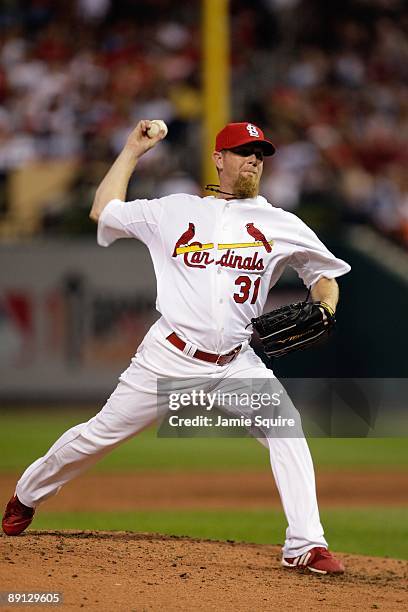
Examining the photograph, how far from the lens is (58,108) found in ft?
48.9

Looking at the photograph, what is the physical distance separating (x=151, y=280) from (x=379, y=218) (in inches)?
119

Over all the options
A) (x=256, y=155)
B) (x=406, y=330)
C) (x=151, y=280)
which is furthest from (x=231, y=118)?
(x=256, y=155)

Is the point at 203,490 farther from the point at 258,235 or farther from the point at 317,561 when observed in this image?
the point at 258,235

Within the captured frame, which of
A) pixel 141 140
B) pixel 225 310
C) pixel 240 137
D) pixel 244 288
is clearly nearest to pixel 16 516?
pixel 225 310

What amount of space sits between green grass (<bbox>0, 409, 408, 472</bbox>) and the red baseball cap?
219 inches

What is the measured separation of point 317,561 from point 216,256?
56.6 inches

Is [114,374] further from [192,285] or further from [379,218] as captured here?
[192,285]

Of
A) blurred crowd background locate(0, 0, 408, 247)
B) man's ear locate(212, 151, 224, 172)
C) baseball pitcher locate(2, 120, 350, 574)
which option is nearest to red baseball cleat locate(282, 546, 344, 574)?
baseball pitcher locate(2, 120, 350, 574)

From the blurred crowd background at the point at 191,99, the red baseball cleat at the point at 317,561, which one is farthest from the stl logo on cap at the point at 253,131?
the blurred crowd background at the point at 191,99

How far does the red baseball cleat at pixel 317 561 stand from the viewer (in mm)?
5258

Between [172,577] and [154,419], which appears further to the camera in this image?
[154,419]

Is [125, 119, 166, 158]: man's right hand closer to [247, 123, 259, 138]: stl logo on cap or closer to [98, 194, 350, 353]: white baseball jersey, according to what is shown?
[98, 194, 350, 353]: white baseball jersey

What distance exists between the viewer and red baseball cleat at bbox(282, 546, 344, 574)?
5.26 meters

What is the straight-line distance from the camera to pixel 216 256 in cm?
519
